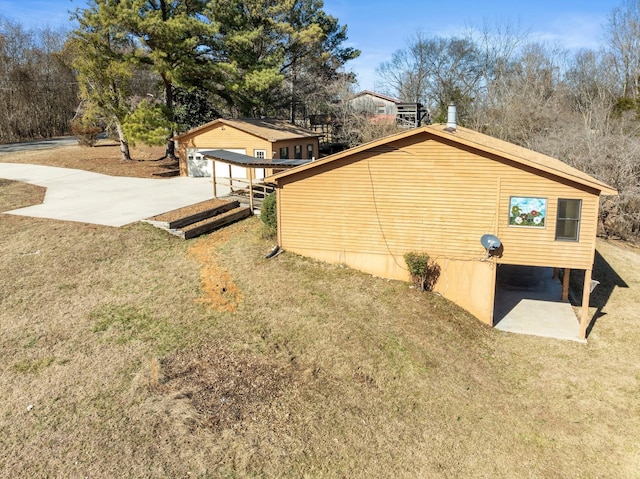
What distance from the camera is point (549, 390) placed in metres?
10.6

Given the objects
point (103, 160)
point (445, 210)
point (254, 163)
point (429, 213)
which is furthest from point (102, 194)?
point (445, 210)

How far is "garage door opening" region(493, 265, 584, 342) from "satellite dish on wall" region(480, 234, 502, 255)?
231cm

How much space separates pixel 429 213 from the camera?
1415cm

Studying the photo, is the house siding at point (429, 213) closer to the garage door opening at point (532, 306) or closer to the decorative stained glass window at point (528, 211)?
the decorative stained glass window at point (528, 211)

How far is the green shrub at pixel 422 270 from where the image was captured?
46.2 ft

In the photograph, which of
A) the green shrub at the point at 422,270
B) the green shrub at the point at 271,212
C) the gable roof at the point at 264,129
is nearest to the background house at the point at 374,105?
the gable roof at the point at 264,129

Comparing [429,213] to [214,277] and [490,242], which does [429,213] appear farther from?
[214,277]

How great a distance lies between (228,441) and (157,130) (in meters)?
21.3

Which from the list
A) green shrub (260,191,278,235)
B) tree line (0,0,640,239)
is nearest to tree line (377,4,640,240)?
tree line (0,0,640,239)

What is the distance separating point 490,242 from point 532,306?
141 inches

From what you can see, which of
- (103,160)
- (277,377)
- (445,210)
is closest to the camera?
(277,377)

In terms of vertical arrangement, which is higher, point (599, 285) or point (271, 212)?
point (271, 212)

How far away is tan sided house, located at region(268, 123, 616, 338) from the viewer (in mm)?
13023

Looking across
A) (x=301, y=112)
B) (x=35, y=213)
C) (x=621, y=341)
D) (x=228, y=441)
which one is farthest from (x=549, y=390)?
(x=301, y=112)
